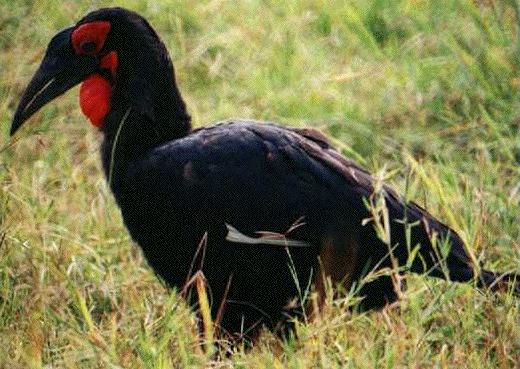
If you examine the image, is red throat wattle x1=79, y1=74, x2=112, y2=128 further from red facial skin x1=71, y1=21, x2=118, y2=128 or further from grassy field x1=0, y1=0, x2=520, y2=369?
grassy field x1=0, y1=0, x2=520, y2=369

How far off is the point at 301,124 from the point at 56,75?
4.21 feet

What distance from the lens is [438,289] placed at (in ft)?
12.7

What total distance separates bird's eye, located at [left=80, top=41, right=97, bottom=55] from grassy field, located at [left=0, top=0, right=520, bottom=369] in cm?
44

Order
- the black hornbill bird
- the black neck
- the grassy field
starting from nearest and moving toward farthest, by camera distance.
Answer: the grassy field, the black hornbill bird, the black neck

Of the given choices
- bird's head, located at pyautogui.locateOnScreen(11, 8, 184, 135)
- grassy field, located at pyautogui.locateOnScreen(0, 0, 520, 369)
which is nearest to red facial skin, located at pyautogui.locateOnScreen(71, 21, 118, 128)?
bird's head, located at pyautogui.locateOnScreen(11, 8, 184, 135)

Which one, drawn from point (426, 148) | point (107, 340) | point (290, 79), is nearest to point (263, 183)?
point (107, 340)

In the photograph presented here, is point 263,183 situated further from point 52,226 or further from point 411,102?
point 411,102

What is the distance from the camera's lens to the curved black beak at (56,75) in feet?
13.5

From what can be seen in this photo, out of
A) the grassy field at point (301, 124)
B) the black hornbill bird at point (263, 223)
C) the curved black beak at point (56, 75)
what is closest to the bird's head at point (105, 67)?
the curved black beak at point (56, 75)

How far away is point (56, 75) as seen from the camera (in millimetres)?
4145

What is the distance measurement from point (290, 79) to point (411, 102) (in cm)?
54

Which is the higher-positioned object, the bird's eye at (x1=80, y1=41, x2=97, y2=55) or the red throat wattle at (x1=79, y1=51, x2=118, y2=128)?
the bird's eye at (x1=80, y1=41, x2=97, y2=55)

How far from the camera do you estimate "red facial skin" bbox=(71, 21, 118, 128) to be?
4082 mm

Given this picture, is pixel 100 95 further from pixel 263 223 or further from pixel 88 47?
pixel 263 223
